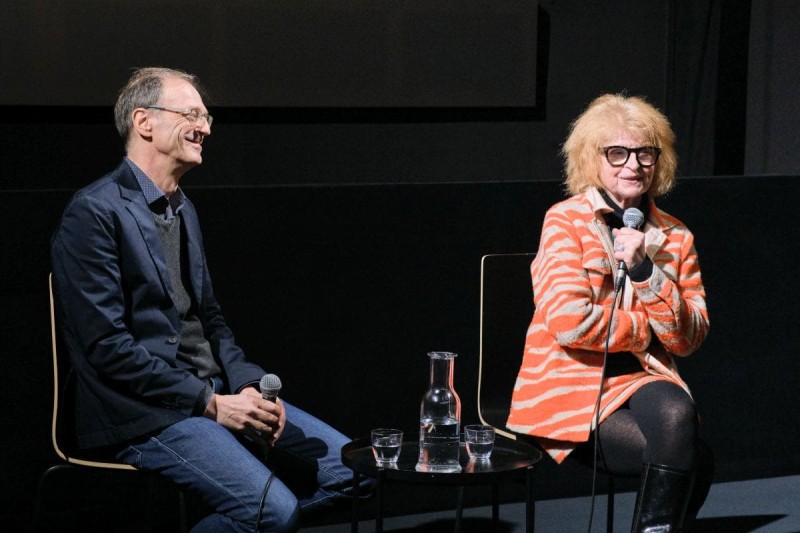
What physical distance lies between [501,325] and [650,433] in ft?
2.09

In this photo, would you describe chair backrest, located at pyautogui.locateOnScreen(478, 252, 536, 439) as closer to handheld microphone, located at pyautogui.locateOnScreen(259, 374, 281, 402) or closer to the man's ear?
handheld microphone, located at pyautogui.locateOnScreen(259, 374, 281, 402)

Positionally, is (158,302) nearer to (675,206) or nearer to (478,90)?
(478,90)

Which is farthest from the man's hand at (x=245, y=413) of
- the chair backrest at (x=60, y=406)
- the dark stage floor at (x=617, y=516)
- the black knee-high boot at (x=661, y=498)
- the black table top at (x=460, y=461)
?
the dark stage floor at (x=617, y=516)

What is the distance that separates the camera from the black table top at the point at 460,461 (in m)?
2.44

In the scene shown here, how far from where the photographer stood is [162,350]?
8.64 ft

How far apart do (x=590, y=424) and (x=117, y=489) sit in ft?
4.84

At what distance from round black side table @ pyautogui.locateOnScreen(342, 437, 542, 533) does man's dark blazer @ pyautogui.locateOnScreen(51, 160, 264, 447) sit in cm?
39

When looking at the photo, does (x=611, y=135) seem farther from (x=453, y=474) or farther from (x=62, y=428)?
(x=62, y=428)

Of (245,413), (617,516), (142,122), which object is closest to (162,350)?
(245,413)

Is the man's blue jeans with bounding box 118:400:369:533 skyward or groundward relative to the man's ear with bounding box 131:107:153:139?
groundward

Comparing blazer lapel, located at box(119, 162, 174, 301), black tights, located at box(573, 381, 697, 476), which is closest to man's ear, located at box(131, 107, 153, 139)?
blazer lapel, located at box(119, 162, 174, 301)

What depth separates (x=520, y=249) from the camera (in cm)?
381

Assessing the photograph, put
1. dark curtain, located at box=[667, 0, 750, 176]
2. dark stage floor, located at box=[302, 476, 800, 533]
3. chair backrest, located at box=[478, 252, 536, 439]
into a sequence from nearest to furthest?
chair backrest, located at box=[478, 252, 536, 439] → dark stage floor, located at box=[302, 476, 800, 533] → dark curtain, located at box=[667, 0, 750, 176]

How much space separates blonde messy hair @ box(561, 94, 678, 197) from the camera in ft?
9.84
